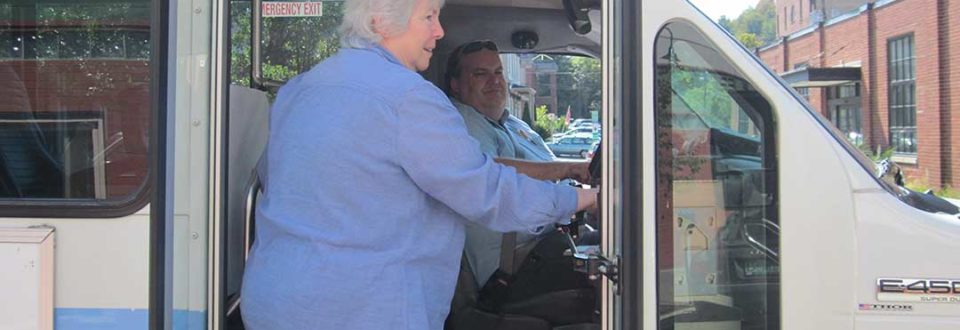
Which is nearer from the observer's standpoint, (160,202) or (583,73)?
(160,202)

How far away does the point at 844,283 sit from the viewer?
209cm

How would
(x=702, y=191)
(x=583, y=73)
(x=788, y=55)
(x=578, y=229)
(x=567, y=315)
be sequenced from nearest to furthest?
1. (x=702, y=191)
2. (x=567, y=315)
3. (x=578, y=229)
4. (x=583, y=73)
5. (x=788, y=55)

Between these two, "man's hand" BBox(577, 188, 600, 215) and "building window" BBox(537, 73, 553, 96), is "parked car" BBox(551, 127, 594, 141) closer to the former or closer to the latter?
"building window" BBox(537, 73, 553, 96)

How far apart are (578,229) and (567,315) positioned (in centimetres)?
59

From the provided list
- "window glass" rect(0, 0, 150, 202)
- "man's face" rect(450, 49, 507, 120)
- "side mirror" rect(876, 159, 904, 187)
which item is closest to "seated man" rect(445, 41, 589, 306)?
"man's face" rect(450, 49, 507, 120)

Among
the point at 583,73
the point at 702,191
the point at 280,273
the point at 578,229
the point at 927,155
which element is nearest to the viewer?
the point at 280,273

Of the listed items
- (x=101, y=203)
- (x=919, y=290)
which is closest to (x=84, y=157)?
(x=101, y=203)

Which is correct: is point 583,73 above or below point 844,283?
above

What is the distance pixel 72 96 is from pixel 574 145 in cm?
334

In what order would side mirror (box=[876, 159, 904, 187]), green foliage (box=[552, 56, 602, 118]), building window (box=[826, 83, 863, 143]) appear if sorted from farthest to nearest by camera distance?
1. building window (box=[826, 83, 863, 143])
2. green foliage (box=[552, 56, 602, 118])
3. side mirror (box=[876, 159, 904, 187])

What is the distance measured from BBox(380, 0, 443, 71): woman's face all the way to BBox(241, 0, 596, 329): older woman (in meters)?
0.09

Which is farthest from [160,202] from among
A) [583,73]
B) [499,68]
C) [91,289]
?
[583,73]

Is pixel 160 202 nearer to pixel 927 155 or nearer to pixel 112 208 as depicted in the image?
pixel 112 208

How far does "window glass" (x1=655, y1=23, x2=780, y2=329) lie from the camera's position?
2.14m
